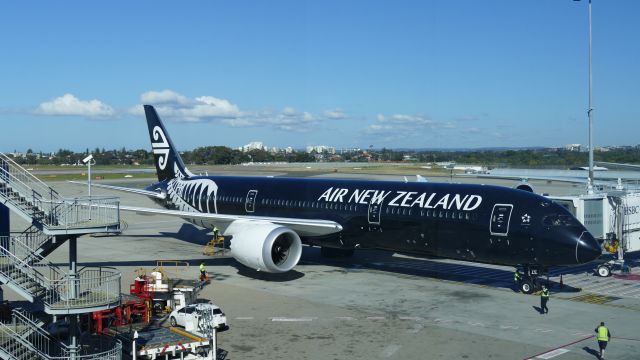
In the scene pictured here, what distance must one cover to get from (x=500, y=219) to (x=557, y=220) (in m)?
1.89

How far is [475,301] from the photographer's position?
2108cm

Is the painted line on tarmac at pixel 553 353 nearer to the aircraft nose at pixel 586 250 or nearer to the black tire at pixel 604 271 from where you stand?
the aircraft nose at pixel 586 250

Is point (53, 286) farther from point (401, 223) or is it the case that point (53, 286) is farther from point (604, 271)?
point (604, 271)

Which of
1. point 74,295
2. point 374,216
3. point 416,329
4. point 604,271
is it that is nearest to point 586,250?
point 604,271

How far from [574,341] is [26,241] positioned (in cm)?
1429

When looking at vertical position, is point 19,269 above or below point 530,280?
above

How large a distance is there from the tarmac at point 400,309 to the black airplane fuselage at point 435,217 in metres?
1.54

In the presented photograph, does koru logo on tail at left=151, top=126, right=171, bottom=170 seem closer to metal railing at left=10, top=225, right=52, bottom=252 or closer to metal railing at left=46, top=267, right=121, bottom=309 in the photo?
metal railing at left=10, top=225, right=52, bottom=252

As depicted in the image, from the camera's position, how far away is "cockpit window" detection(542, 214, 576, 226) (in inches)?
826

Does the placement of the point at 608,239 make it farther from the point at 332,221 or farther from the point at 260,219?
the point at 260,219

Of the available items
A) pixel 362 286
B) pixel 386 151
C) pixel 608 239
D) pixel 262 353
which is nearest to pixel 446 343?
pixel 262 353

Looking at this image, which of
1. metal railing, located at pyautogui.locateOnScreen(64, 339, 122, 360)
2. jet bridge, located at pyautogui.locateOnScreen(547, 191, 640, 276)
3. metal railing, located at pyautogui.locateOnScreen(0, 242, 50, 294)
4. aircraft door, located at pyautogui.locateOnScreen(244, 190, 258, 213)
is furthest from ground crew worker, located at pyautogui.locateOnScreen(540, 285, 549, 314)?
aircraft door, located at pyautogui.locateOnScreen(244, 190, 258, 213)

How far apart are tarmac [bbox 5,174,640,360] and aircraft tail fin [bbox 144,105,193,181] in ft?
22.6

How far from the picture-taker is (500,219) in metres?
21.9
